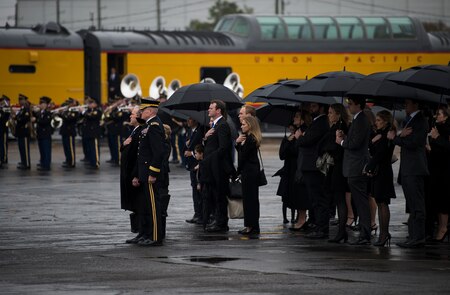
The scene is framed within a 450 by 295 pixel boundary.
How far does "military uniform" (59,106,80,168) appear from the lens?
93.0 feet

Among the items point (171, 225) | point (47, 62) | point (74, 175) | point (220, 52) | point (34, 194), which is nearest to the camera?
point (171, 225)

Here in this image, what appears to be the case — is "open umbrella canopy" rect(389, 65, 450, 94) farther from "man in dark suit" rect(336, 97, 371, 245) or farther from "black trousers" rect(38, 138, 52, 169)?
"black trousers" rect(38, 138, 52, 169)

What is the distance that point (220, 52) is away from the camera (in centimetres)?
4216

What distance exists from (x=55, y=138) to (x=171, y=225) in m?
24.6

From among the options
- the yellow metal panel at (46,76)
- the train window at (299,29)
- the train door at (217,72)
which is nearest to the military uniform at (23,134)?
the yellow metal panel at (46,76)

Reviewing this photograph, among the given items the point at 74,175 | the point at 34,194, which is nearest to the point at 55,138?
the point at 74,175

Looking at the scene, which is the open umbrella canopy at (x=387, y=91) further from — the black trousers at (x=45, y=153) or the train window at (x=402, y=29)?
the train window at (x=402, y=29)

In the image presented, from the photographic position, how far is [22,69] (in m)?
38.8

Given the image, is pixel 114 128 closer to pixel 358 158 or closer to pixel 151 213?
pixel 151 213

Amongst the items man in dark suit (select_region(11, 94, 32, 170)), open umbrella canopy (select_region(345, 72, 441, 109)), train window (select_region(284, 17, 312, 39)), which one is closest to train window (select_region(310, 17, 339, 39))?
train window (select_region(284, 17, 312, 39))

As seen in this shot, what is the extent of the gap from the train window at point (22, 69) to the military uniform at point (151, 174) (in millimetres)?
24928

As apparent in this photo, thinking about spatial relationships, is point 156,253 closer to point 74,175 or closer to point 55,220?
point 55,220

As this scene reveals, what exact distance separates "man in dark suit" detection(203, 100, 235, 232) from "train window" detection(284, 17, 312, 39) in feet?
90.6

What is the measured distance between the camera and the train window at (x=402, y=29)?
4494 centimetres
